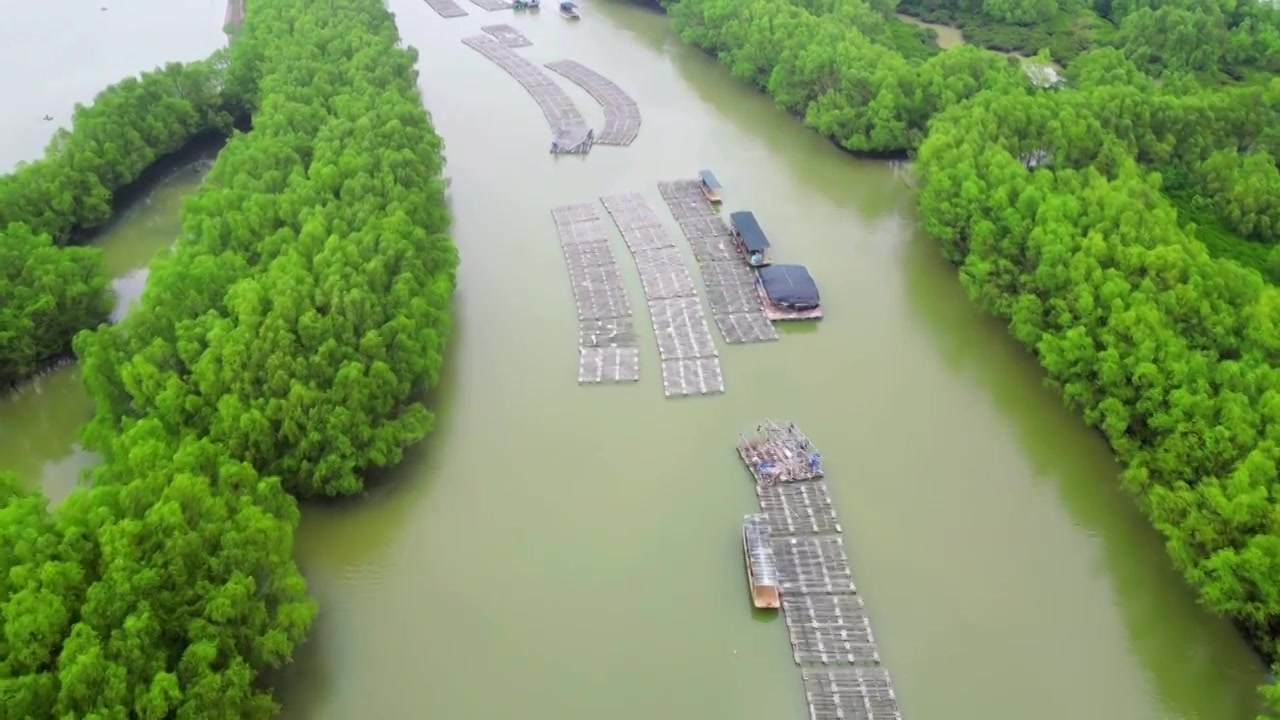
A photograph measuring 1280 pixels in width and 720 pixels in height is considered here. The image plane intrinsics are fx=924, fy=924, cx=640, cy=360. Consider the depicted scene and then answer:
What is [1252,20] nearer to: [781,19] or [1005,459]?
[781,19]

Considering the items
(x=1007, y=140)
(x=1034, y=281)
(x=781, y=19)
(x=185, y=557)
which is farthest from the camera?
(x=781, y=19)

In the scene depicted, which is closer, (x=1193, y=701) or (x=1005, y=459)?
(x=1193, y=701)

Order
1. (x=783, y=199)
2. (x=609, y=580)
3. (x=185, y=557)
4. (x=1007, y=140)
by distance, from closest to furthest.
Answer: (x=185, y=557), (x=609, y=580), (x=1007, y=140), (x=783, y=199)

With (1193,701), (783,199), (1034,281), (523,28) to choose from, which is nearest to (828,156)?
(783,199)

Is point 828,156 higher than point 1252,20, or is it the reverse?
point 1252,20

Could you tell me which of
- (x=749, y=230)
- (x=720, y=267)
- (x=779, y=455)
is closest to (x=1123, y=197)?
(x=749, y=230)

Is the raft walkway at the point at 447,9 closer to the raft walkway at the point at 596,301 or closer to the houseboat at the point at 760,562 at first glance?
the raft walkway at the point at 596,301
